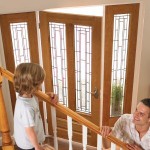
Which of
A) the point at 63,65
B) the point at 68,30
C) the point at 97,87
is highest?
the point at 68,30

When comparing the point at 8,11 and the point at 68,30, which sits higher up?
the point at 8,11

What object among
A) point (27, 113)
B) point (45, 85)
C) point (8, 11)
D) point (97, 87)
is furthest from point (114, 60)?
point (27, 113)

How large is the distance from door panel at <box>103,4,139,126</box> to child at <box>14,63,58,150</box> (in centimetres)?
218

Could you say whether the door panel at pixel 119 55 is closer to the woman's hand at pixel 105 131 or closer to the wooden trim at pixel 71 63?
the wooden trim at pixel 71 63

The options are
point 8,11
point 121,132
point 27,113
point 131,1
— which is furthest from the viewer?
point 131,1

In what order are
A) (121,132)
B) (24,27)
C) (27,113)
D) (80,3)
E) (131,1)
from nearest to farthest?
(27,113) < (121,132) < (80,3) < (131,1) < (24,27)

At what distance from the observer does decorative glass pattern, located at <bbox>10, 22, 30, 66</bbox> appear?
4055 millimetres

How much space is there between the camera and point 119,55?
178 inches

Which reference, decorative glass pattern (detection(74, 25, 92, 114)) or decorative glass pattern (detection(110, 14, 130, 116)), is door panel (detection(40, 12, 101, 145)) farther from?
decorative glass pattern (detection(110, 14, 130, 116))

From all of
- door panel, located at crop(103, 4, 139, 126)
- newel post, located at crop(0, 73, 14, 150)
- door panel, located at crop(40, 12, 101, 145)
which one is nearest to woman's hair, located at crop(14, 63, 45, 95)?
newel post, located at crop(0, 73, 14, 150)

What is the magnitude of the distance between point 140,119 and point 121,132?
309 mm

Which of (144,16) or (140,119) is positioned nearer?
(140,119)

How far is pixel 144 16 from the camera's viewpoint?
405 cm

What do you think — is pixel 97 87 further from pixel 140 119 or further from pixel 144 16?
pixel 140 119
